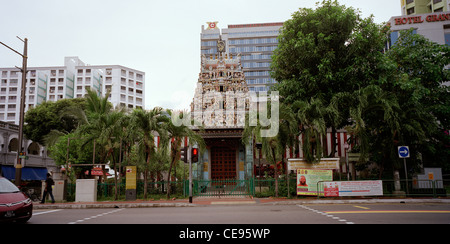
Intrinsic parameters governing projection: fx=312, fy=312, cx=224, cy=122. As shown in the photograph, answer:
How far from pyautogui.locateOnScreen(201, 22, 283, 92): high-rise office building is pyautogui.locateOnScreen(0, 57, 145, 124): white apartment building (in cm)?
2626

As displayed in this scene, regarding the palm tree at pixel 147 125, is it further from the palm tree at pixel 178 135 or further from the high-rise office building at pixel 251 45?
the high-rise office building at pixel 251 45

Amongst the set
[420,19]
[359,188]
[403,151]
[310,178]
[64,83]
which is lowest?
[359,188]

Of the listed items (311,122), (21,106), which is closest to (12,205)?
(21,106)

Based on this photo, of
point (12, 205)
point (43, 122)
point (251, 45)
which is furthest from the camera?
point (251, 45)

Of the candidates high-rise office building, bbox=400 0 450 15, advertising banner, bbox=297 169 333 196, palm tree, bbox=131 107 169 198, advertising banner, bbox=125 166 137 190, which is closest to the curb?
advertising banner, bbox=125 166 137 190

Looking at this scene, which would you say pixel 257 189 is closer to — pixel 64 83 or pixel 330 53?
pixel 330 53

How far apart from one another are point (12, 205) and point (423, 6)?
71582 millimetres

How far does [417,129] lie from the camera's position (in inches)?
725

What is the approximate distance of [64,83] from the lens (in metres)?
89.8

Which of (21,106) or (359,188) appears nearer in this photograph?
(359,188)

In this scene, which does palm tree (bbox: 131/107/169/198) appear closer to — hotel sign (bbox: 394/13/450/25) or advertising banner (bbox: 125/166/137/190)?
advertising banner (bbox: 125/166/137/190)

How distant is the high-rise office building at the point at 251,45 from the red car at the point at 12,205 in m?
87.6

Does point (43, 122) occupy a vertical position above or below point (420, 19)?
below
